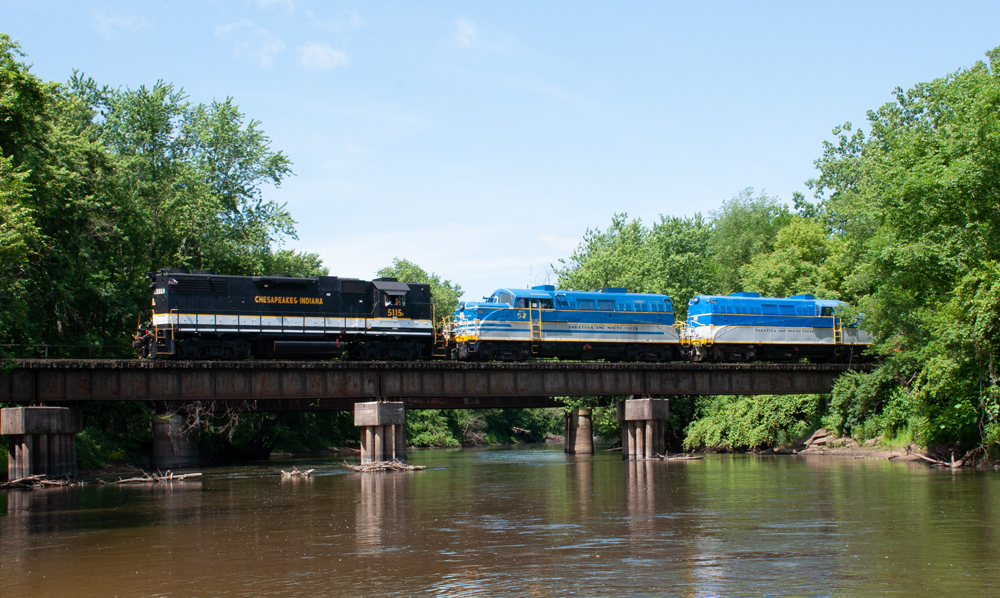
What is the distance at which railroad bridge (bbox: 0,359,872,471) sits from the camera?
33.2 metres

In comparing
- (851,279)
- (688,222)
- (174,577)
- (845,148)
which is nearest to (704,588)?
(174,577)

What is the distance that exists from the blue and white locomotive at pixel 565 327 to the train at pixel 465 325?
51 mm

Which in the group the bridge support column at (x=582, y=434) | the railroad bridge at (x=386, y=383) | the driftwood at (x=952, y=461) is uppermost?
the railroad bridge at (x=386, y=383)

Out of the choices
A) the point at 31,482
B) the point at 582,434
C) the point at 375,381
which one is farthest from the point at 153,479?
the point at 582,434

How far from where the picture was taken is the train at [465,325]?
3550cm

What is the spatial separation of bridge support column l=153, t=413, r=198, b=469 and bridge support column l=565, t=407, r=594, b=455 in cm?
2655

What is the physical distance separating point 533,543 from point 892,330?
2847 cm

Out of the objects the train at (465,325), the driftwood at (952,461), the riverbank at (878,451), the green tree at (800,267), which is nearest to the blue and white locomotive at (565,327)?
the train at (465,325)

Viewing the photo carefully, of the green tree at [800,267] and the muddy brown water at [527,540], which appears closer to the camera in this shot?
the muddy brown water at [527,540]

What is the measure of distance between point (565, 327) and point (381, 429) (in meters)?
10.1

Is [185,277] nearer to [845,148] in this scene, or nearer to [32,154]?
[32,154]

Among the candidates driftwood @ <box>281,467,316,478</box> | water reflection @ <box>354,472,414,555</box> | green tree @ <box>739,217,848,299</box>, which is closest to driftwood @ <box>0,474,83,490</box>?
driftwood @ <box>281,467,316,478</box>

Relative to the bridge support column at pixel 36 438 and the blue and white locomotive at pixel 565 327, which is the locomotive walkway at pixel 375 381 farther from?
the blue and white locomotive at pixel 565 327

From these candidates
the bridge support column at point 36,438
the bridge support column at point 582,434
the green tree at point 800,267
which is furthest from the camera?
the bridge support column at point 582,434
